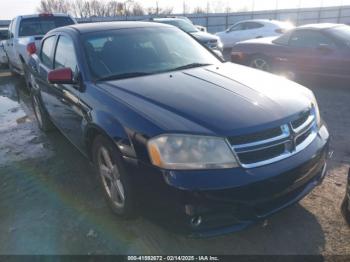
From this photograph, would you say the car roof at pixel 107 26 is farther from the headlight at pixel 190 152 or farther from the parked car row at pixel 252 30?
the parked car row at pixel 252 30

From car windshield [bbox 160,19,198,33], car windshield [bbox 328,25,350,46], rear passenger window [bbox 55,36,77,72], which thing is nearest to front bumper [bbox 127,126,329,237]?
rear passenger window [bbox 55,36,77,72]

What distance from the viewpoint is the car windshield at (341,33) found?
253 inches

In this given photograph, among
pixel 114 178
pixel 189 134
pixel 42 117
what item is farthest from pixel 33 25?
pixel 189 134

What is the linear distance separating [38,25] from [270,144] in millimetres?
8368

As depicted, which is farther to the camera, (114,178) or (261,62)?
(261,62)

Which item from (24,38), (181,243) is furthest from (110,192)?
(24,38)

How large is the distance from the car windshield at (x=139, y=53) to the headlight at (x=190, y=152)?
46.5 inches

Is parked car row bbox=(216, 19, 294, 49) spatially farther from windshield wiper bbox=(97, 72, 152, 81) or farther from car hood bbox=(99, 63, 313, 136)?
windshield wiper bbox=(97, 72, 152, 81)

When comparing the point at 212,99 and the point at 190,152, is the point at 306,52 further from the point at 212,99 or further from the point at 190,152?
the point at 190,152

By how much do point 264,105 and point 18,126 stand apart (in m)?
4.75

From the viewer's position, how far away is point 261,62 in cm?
784

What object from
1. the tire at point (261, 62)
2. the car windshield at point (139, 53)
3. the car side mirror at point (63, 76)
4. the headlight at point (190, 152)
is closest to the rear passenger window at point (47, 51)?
the car windshield at point (139, 53)

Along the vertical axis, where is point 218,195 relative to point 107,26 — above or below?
below

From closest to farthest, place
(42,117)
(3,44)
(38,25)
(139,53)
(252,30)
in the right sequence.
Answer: (139,53), (42,117), (38,25), (3,44), (252,30)
